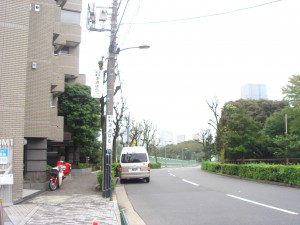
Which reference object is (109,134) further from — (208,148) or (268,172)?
(208,148)

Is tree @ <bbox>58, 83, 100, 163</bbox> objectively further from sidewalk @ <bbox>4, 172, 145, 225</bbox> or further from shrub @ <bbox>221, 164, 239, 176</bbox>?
sidewalk @ <bbox>4, 172, 145, 225</bbox>

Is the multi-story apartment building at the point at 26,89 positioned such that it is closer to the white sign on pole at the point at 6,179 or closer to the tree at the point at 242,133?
the white sign on pole at the point at 6,179

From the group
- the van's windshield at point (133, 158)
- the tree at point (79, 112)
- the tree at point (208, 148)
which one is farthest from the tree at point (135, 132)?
the van's windshield at point (133, 158)

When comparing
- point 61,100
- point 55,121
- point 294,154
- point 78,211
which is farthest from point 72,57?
point 78,211

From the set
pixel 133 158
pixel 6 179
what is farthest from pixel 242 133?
pixel 6 179

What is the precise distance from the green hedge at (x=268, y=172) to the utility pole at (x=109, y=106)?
32.5ft

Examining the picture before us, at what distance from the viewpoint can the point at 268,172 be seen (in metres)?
20.8

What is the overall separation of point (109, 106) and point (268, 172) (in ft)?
37.6

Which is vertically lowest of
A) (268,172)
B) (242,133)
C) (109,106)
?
(268,172)

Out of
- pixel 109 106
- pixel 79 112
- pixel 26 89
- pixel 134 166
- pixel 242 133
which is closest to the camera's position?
pixel 109 106

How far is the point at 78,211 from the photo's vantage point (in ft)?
33.6

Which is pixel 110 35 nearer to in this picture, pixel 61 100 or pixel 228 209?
pixel 228 209

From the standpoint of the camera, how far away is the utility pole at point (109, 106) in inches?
542

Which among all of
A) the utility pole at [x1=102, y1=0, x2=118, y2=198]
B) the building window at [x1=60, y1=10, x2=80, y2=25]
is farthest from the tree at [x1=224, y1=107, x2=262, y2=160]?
the building window at [x1=60, y1=10, x2=80, y2=25]
